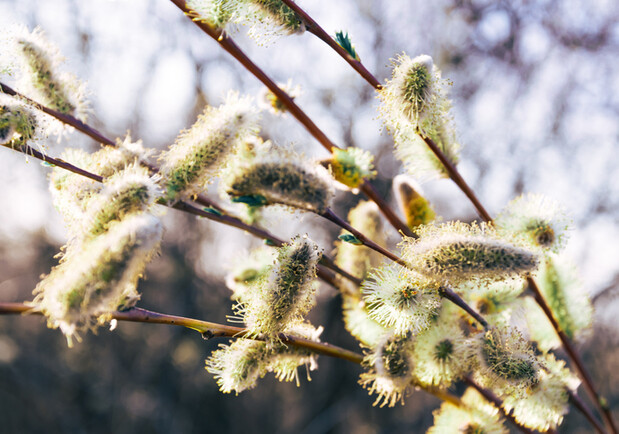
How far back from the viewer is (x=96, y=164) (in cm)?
50

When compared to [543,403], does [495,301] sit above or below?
above

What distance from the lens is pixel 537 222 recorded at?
0.58 meters

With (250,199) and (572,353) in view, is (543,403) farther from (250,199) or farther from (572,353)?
(250,199)

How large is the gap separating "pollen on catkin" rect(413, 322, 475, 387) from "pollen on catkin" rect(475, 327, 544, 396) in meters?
0.02

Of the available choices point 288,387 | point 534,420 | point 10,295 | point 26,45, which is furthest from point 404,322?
point 10,295

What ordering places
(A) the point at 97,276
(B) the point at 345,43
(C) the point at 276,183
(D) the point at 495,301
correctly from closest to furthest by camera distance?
(A) the point at 97,276 < (C) the point at 276,183 < (B) the point at 345,43 < (D) the point at 495,301

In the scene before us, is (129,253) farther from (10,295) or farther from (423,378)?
(10,295)

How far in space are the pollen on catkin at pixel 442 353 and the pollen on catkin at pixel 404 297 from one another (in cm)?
4

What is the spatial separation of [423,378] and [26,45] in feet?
2.15

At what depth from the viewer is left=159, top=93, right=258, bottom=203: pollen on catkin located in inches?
18.0

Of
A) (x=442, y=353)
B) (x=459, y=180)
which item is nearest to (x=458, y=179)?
(x=459, y=180)

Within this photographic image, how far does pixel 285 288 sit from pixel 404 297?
139 millimetres

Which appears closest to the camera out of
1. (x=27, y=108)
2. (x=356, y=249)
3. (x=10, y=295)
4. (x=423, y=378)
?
(x=27, y=108)

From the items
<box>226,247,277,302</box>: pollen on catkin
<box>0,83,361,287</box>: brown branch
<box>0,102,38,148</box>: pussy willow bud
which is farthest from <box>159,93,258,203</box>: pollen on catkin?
<box>226,247,277,302</box>: pollen on catkin
